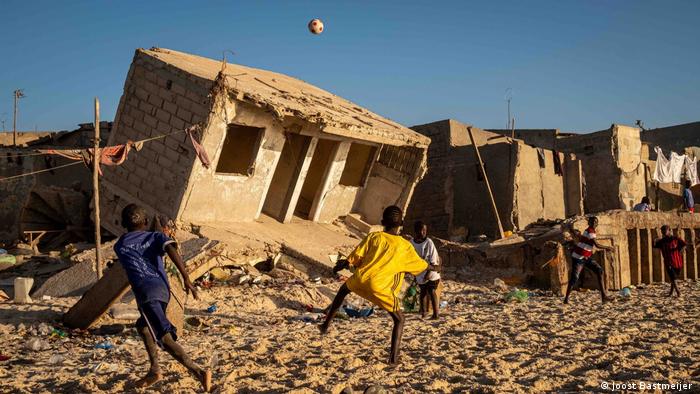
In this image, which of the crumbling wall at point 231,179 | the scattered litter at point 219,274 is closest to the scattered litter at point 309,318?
the scattered litter at point 219,274

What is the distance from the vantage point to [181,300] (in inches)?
303

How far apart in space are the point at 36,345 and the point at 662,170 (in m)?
20.0

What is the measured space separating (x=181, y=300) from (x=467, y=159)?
11.8 metres

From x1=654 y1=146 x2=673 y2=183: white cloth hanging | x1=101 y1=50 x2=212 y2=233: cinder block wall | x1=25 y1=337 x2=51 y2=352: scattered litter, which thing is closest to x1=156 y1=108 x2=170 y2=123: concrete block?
x1=101 y1=50 x2=212 y2=233: cinder block wall

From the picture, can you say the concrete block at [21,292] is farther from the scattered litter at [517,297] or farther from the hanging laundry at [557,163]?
the hanging laundry at [557,163]

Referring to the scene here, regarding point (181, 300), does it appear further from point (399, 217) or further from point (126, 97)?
point (126, 97)

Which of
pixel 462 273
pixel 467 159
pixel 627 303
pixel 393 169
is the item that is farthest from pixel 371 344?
pixel 467 159

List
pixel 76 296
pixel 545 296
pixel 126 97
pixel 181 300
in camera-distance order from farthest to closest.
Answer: pixel 126 97, pixel 545 296, pixel 76 296, pixel 181 300

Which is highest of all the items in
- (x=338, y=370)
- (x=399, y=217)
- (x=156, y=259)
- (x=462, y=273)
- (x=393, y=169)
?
(x=393, y=169)

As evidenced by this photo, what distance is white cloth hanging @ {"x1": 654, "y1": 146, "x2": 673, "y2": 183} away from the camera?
21391 millimetres

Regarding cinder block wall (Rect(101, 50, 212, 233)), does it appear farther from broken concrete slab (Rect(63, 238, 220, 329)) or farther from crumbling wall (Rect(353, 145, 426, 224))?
crumbling wall (Rect(353, 145, 426, 224))

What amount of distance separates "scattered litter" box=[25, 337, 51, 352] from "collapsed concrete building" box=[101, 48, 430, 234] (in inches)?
186

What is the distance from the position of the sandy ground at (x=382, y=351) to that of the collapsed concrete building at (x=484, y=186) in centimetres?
762

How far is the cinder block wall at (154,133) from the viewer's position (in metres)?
11.7
